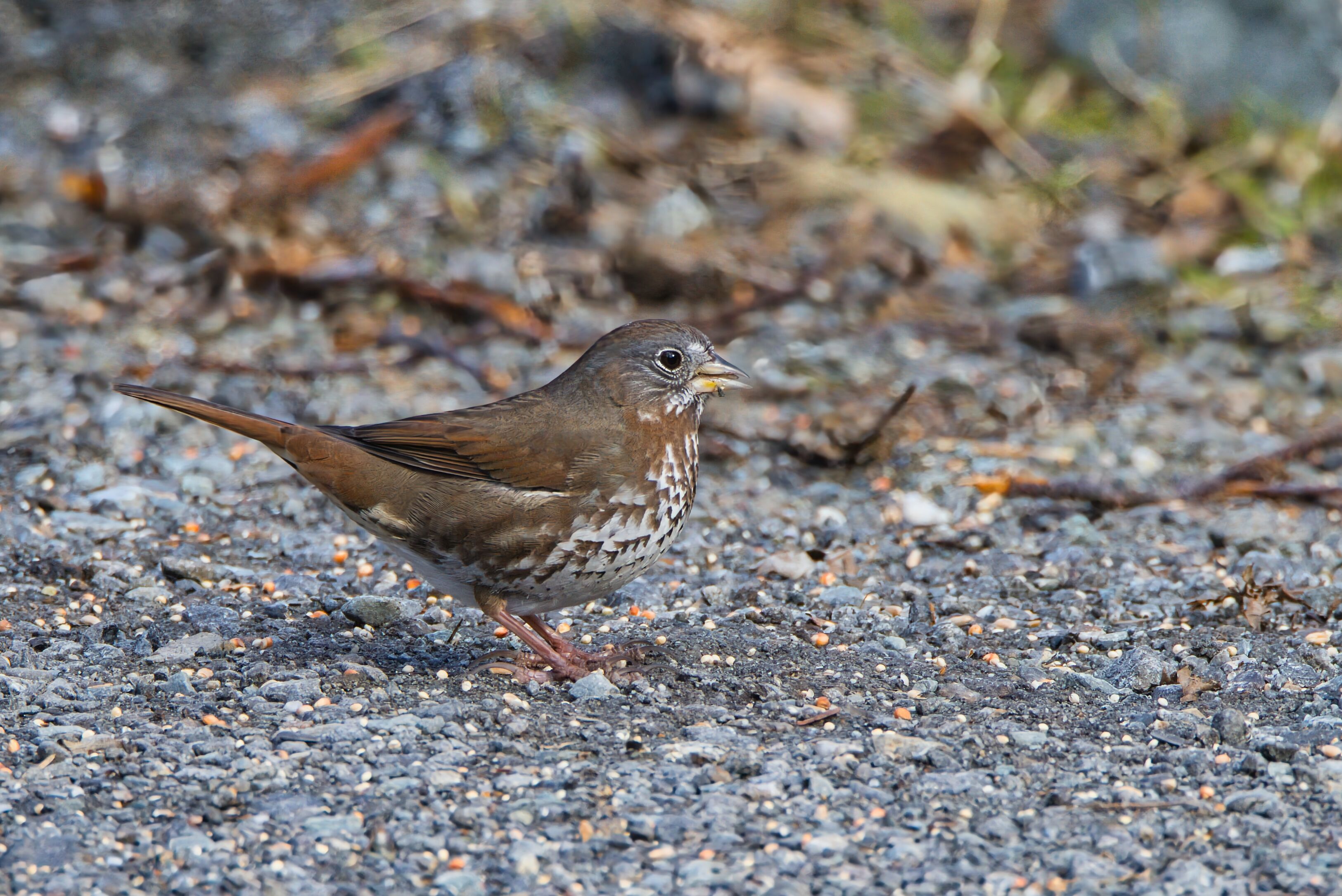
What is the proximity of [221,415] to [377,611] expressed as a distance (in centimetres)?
86

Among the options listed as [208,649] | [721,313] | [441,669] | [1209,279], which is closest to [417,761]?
[441,669]

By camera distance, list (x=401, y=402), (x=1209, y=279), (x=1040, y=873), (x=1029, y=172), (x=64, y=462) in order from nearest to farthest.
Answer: (x=1040, y=873), (x=64, y=462), (x=401, y=402), (x=1209, y=279), (x=1029, y=172)

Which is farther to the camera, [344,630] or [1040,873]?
[344,630]

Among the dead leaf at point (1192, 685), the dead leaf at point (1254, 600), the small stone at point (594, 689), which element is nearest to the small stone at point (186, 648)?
the small stone at point (594, 689)

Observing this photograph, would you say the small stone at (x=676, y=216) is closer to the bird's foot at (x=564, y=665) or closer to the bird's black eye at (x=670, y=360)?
the bird's black eye at (x=670, y=360)

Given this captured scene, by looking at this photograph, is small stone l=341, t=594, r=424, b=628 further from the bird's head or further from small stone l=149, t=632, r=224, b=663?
the bird's head

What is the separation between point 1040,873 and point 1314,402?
4.50m

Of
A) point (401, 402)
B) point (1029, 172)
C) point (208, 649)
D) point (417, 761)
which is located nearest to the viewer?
point (417, 761)

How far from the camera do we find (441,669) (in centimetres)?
455

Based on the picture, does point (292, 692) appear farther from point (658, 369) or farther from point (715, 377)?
point (715, 377)

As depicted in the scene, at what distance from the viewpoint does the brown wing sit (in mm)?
4445

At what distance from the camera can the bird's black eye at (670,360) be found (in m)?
4.68

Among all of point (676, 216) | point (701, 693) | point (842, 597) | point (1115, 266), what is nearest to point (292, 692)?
point (701, 693)

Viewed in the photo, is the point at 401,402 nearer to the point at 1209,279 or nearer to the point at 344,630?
the point at 344,630
